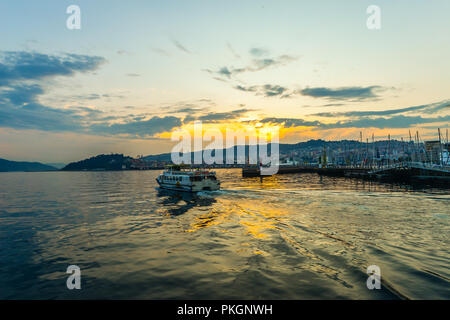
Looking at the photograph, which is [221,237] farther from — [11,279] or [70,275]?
[11,279]

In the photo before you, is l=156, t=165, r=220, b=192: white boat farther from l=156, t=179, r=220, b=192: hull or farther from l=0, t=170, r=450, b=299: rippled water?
l=0, t=170, r=450, b=299: rippled water

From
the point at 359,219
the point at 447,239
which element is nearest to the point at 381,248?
the point at 447,239

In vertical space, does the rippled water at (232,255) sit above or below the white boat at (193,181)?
below

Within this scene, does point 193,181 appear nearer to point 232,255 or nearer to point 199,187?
point 199,187

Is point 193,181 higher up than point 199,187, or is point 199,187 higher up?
point 193,181

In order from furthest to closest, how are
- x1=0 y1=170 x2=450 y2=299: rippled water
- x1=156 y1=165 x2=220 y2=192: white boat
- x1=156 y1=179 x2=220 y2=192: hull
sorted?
1. x1=156 y1=165 x2=220 y2=192: white boat
2. x1=156 y1=179 x2=220 y2=192: hull
3. x1=0 y1=170 x2=450 y2=299: rippled water

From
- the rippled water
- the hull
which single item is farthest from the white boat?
the rippled water

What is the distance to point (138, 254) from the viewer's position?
14.4 metres

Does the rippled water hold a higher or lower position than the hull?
lower

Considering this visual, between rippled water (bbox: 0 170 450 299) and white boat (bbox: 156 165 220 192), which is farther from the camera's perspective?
white boat (bbox: 156 165 220 192)

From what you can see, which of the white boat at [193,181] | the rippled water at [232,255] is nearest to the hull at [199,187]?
the white boat at [193,181]

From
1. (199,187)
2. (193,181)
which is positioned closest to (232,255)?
(199,187)

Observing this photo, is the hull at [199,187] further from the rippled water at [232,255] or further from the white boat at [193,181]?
the rippled water at [232,255]
